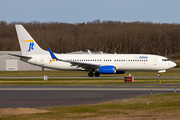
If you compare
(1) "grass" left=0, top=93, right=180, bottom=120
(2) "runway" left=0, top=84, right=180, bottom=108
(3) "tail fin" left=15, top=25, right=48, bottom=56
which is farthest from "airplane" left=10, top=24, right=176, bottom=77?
(1) "grass" left=0, top=93, right=180, bottom=120

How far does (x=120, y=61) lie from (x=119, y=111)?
32085mm

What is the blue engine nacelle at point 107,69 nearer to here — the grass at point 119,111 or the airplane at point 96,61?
the airplane at point 96,61

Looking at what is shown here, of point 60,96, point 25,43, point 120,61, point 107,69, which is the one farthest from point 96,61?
point 60,96

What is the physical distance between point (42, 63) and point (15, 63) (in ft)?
101

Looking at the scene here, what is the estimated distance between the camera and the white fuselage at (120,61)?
153 feet

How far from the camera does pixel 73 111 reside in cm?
1540

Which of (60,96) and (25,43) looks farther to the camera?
(25,43)

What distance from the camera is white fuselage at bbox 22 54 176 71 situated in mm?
46688

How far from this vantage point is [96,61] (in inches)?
1895

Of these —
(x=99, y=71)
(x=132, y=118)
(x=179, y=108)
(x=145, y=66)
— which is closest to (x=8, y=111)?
(x=132, y=118)

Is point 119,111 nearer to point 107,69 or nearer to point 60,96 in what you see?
point 60,96

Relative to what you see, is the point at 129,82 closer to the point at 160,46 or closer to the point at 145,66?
the point at 145,66

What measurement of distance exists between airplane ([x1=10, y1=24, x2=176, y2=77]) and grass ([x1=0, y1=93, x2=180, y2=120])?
1079 inches

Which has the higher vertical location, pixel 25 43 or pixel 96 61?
pixel 25 43
